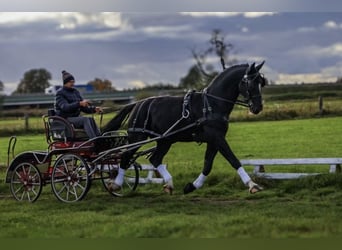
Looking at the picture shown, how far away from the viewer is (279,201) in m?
7.90

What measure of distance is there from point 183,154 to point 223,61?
3.77 metres

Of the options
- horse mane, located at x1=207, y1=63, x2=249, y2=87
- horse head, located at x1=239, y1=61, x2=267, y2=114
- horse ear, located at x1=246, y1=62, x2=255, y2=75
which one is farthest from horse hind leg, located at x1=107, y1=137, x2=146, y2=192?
horse ear, located at x1=246, y1=62, x2=255, y2=75

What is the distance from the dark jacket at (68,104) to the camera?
852cm

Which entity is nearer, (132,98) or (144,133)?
(144,133)

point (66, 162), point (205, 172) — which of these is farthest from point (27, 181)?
point (205, 172)

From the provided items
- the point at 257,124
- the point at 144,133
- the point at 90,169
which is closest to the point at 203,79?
the point at 144,133

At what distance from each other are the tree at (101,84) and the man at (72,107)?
27.9 inches

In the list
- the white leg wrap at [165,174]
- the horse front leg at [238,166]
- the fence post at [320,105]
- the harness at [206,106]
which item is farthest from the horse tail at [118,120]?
the fence post at [320,105]

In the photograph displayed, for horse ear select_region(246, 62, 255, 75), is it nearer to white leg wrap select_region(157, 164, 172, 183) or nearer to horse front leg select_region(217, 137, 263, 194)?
horse front leg select_region(217, 137, 263, 194)

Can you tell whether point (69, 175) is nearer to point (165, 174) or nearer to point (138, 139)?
point (138, 139)

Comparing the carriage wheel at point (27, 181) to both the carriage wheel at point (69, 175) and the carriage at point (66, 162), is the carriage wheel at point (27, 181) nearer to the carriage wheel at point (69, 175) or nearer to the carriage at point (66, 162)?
the carriage at point (66, 162)

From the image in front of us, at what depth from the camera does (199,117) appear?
823cm

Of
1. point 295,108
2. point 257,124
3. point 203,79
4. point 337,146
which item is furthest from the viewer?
point 257,124

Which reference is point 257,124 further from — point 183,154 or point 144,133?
point 144,133
